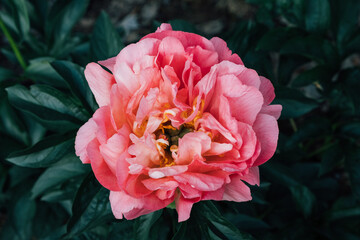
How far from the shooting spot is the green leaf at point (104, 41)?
99cm

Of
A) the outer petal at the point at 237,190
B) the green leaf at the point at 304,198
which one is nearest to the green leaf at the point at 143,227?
the outer petal at the point at 237,190

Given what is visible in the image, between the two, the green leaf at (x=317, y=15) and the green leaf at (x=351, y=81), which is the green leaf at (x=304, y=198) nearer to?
the green leaf at (x=351, y=81)

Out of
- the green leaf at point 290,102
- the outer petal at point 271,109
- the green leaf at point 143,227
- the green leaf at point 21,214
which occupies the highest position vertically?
the outer petal at point 271,109

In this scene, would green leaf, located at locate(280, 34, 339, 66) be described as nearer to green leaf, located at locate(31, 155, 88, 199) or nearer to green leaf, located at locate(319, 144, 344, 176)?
green leaf, located at locate(319, 144, 344, 176)

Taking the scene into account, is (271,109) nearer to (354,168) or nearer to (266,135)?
(266,135)

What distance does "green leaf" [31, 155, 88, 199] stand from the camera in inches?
39.9

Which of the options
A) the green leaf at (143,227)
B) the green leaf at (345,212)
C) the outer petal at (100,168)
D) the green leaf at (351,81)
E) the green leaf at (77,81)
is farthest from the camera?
the green leaf at (345,212)

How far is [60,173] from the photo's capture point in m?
1.04

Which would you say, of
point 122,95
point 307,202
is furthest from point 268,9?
point 122,95

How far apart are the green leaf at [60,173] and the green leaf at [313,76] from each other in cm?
81

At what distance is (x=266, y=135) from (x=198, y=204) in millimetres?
271

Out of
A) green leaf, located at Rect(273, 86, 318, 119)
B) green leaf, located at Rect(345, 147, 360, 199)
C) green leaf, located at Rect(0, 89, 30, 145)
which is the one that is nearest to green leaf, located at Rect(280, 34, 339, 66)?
green leaf, located at Rect(273, 86, 318, 119)

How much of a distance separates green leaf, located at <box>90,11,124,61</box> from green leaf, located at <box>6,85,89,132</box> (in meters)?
0.17

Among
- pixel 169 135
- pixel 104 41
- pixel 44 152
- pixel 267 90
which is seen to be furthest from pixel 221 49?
pixel 44 152
